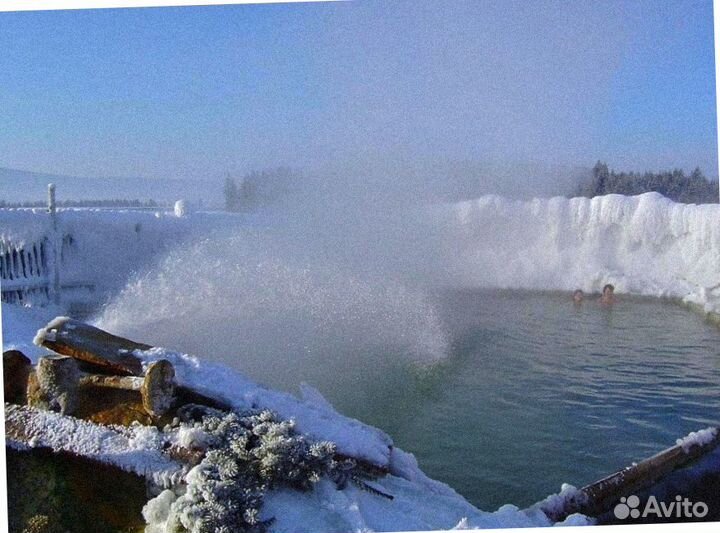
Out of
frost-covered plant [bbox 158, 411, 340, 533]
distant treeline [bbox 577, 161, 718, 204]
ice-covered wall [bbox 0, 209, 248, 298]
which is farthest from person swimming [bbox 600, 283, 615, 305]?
ice-covered wall [bbox 0, 209, 248, 298]

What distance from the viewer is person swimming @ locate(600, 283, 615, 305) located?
17.2ft

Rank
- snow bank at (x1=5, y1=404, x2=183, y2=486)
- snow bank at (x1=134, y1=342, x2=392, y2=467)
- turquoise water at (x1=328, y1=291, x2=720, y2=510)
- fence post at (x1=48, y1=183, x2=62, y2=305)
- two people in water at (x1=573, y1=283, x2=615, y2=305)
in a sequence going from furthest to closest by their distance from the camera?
two people in water at (x1=573, y1=283, x2=615, y2=305) → fence post at (x1=48, y1=183, x2=62, y2=305) → turquoise water at (x1=328, y1=291, x2=720, y2=510) → snow bank at (x1=134, y1=342, x2=392, y2=467) → snow bank at (x1=5, y1=404, x2=183, y2=486)

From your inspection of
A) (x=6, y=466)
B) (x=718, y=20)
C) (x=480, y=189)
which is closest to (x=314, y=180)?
(x=480, y=189)

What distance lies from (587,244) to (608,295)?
0.46 meters

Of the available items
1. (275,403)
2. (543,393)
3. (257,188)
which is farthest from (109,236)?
(543,393)

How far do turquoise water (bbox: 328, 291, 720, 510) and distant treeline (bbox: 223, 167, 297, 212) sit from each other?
157cm

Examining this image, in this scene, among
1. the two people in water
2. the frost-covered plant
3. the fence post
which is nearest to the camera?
Result: the frost-covered plant

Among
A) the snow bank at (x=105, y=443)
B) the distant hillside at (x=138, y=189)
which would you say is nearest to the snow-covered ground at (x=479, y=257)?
the distant hillside at (x=138, y=189)

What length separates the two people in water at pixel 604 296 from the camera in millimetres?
5250

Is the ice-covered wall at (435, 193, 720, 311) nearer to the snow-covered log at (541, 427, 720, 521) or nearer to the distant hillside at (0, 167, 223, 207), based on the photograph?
the snow-covered log at (541, 427, 720, 521)

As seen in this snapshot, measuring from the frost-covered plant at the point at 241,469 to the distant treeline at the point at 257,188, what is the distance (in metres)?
1.60

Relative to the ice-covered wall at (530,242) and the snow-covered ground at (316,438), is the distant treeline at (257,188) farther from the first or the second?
the snow-covered ground at (316,438)

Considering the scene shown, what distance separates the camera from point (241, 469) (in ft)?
13.8

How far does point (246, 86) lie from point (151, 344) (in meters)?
2.05
